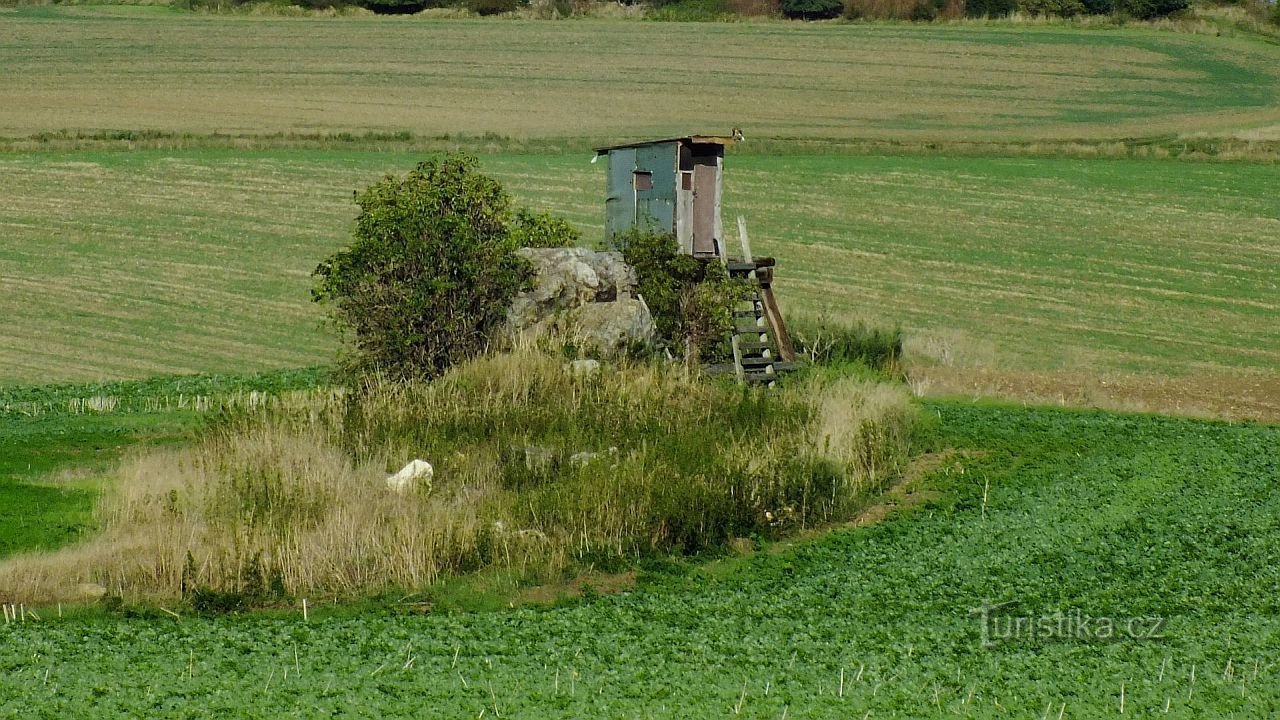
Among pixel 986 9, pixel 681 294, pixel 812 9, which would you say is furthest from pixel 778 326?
pixel 986 9

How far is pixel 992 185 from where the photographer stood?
60875 millimetres

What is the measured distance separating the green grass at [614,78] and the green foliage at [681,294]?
1245 inches

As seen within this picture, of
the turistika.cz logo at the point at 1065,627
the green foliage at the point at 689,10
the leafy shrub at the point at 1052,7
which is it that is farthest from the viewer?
the leafy shrub at the point at 1052,7

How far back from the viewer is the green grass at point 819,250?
44.3 metres

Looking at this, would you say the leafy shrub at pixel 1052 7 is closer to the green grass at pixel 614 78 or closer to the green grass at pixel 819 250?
the green grass at pixel 614 78

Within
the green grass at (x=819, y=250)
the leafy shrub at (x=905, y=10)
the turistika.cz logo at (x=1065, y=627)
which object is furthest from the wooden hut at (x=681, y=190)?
the leafy shrub at (x=905, y=10)

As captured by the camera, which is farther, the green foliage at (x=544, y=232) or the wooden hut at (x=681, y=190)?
the green foliage at (x=544, y=232)

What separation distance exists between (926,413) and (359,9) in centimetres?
6563

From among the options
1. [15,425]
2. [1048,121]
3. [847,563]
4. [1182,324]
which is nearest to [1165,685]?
[847,563]

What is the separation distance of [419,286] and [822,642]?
1527 centimetres

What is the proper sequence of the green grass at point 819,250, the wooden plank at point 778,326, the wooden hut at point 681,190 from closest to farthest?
the wooden plank at point 778,326
the wooden hut at point 681,190
the green grass at point 819,250

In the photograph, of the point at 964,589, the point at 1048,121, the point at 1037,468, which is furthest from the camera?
the point at 1048,121

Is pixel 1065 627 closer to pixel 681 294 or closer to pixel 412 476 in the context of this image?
pixel 412 476

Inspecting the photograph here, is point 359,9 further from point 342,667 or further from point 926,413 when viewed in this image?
point 342,667
